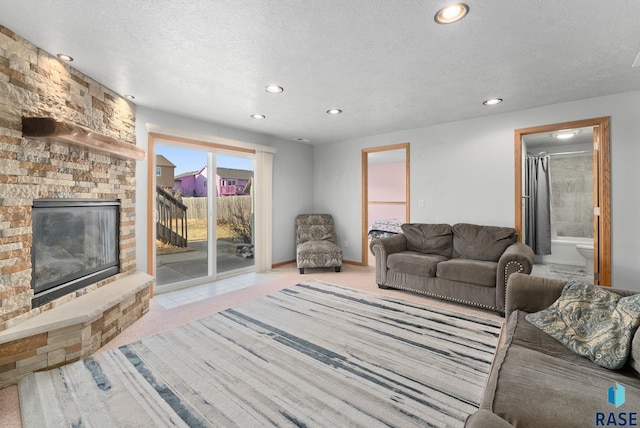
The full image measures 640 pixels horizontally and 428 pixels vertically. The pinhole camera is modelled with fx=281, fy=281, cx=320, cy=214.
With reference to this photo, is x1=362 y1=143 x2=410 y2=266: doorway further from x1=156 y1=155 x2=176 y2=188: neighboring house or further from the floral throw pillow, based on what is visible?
the floral throw pillow

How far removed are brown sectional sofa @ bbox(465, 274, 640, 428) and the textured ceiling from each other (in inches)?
70.9

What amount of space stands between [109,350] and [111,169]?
5.70ft

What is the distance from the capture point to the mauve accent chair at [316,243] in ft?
15.3

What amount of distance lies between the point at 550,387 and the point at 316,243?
13.0ft

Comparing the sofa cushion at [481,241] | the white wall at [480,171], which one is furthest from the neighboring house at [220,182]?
the sofa cushion at [481,241]

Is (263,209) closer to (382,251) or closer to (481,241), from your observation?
(382,251)

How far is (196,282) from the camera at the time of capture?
404 centimetres

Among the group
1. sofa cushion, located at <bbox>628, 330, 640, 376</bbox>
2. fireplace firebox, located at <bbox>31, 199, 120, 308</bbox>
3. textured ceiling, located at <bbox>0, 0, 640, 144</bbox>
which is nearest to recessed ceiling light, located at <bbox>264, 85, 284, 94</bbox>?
textured ceiling, located at <bbox>0, 0, 640, 144</bbox>

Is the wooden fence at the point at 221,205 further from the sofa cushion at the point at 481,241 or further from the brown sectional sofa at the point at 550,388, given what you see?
the brown sectional sofa at the point at 550,388

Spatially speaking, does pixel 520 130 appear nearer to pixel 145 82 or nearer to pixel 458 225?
pixel 458 225

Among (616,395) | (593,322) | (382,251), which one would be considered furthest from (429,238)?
(616,395)

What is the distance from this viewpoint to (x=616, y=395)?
1.11 meters

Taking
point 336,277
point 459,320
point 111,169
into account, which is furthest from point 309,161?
point 459,320

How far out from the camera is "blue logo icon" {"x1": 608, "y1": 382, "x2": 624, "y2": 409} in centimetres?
107
